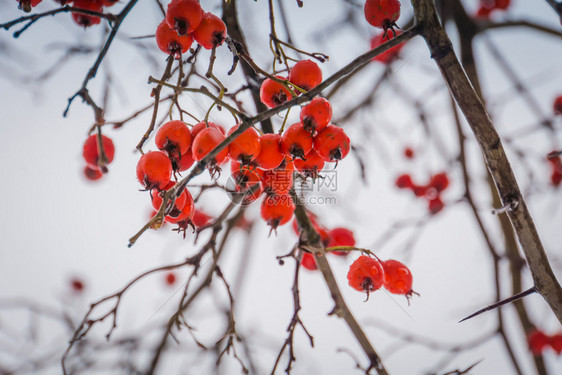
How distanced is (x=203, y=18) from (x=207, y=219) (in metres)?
1.28

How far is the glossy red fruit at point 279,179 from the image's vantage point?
3.63 ft

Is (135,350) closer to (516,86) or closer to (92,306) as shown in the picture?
(92,306)

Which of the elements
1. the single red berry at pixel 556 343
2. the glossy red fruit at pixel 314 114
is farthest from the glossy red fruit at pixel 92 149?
the single red berry at pixel 556 343

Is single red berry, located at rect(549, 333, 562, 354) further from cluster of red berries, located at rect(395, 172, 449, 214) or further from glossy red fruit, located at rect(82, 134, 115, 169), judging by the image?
glossy red fruit, located at rect(82, 134, 115, 169)

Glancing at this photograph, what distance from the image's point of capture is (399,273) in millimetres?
1275

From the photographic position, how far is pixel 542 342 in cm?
241

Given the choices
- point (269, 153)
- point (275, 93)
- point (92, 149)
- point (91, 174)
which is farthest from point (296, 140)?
point (91, 174)

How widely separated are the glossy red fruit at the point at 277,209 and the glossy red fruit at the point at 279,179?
0.08 meters

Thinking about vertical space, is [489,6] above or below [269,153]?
above

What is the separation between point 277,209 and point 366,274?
362 millimetres

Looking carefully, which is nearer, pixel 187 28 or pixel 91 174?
pixel 187 28

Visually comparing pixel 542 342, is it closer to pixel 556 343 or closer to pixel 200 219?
pixel 556 343

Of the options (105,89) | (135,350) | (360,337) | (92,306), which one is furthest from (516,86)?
(135,350)

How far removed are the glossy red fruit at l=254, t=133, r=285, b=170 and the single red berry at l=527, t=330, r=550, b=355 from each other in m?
2.39
